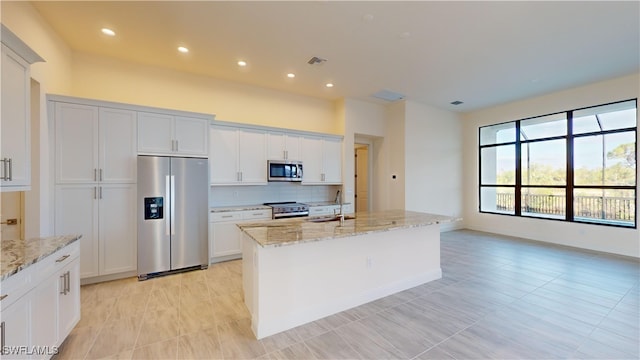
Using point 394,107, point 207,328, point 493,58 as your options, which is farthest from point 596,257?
point 207,328

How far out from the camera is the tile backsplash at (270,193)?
477 centimetres

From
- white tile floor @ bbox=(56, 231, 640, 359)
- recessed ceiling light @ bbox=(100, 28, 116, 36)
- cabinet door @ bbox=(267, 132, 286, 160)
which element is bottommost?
white tile floor @ bbox=(56, 231, 640, 359)

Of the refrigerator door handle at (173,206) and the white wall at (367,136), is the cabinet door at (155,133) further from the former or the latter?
the white wall at (367,136)

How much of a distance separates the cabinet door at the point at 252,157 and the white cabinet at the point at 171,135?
2.31 ft

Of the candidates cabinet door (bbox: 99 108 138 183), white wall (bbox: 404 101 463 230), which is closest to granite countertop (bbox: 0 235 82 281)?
cabinet door (bbox: 99 108 138 183)

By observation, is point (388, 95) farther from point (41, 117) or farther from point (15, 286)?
point (15, 286)

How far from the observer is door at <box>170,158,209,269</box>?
375 cm

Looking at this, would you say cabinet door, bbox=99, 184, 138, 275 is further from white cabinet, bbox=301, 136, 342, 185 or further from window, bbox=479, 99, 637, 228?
window, bbox=479, 99, 637, 228

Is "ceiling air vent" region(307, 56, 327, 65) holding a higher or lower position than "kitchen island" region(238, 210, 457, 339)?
higher

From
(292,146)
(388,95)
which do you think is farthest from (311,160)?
(388,95)

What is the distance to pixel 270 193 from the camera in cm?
524

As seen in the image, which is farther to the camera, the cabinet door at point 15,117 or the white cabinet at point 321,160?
the white cabinet at point 321,160

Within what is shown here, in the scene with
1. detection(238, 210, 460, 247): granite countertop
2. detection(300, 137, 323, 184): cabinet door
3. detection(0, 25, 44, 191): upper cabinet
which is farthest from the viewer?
detection(300, 137, 323, 184): cabinet door

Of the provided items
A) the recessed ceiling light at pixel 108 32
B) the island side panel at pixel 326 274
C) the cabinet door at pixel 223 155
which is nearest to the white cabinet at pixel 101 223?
the cabinet door at pixel 223 155
